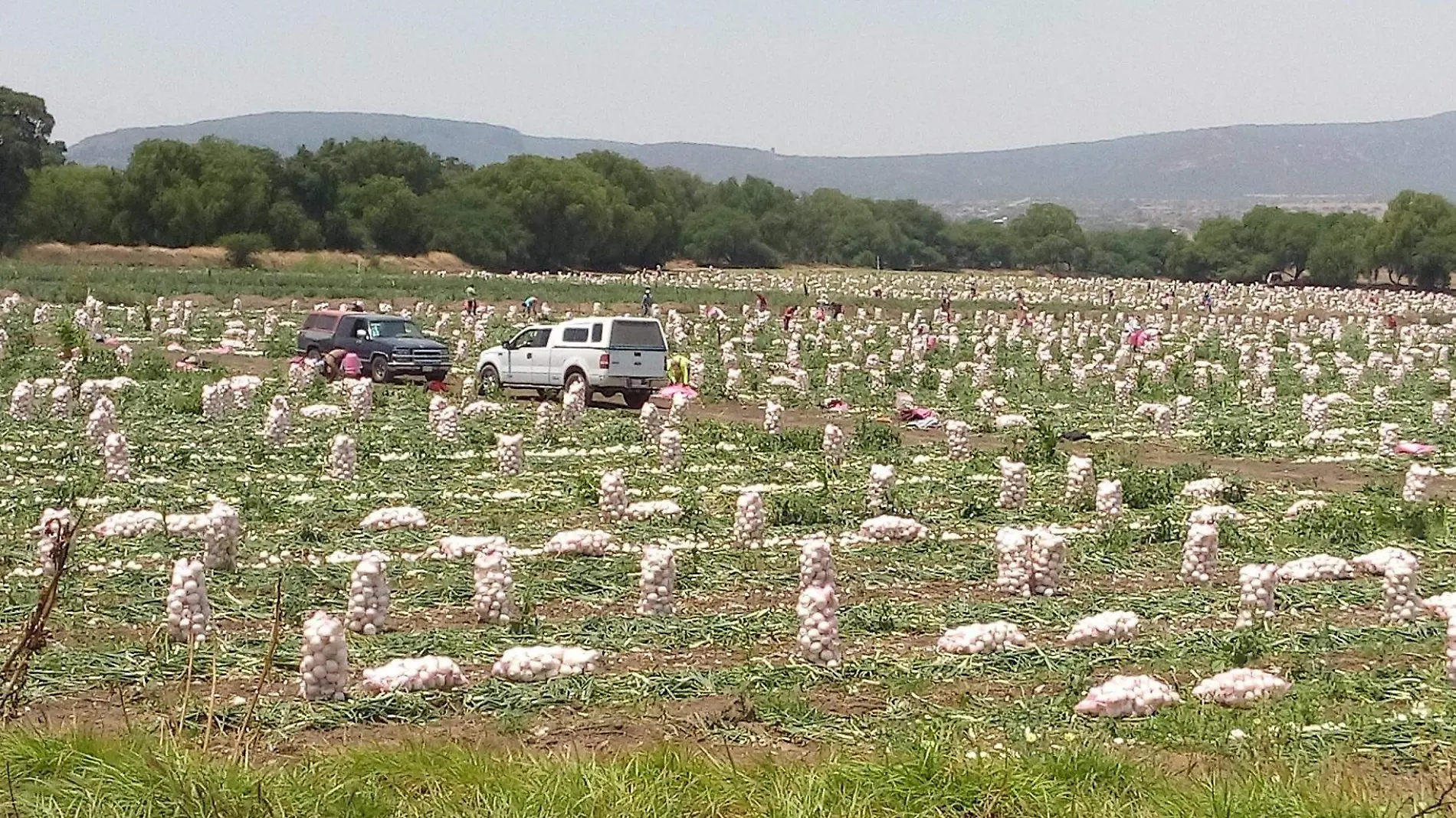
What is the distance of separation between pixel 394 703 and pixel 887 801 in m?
3.10

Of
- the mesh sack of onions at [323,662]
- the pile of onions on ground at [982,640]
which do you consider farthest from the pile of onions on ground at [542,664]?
the pile of onions on ground at [982,640]

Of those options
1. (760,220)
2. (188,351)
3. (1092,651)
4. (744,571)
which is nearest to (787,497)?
(744,571)

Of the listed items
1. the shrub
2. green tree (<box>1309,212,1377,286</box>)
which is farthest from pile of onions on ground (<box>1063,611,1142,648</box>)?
green tree (<box>1309,212,1377,286</box>)

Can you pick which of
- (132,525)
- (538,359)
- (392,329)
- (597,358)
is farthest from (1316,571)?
(392,329)

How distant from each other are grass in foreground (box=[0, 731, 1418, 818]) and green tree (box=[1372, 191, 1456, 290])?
107 meters

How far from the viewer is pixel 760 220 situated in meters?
135

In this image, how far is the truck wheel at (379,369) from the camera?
30375 mm

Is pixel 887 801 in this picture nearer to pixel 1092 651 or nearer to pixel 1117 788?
pixel 1117 788

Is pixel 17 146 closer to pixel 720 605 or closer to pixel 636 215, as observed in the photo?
pixel 636 215

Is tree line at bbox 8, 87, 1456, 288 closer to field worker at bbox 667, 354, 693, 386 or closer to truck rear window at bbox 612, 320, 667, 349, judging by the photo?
field worker at bbox 667, 354, 693, 386

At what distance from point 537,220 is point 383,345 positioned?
75.2 metres

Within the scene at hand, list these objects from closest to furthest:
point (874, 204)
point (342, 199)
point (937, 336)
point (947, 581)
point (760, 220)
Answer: point (947, 581), point (937, 336), point (342, 199), point (760, 220), point (874, 204)

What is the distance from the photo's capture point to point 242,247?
88.7m

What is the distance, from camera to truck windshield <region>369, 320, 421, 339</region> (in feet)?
102
